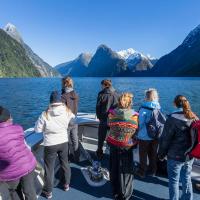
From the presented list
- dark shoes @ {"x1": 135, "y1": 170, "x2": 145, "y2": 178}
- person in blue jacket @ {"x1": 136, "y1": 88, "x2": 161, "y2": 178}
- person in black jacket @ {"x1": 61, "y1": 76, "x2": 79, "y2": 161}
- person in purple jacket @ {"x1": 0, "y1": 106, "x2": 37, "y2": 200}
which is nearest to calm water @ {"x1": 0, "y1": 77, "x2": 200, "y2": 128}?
person in black jacket @ {"x1": 61, "y1": 76, "x2": 79, "y2": 161}

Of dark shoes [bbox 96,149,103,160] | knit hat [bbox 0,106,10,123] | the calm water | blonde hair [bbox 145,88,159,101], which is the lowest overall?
the calm water

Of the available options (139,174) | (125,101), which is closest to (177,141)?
(125,101)

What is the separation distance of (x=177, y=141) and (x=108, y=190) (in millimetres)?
1909

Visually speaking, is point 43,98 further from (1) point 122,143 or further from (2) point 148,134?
(1) point 122,143

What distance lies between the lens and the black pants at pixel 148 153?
5.26m

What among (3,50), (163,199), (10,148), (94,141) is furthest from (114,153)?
(3,50)

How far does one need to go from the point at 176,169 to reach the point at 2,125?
2734 millimetres

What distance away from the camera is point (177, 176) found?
4.12 metres

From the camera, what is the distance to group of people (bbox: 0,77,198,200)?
3.36m

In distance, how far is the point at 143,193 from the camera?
4941mm

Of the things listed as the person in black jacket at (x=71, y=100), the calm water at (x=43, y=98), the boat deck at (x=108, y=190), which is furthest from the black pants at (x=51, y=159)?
the calm water at (x=43, y=98)

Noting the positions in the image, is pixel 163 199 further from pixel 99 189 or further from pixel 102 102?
pixel 102 102

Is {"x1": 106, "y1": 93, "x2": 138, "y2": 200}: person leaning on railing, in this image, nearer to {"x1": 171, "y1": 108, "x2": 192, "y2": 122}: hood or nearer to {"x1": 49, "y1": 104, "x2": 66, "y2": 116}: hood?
{"x1": 171, "y1": 108, "x2": 192, "y2": 122}: hood

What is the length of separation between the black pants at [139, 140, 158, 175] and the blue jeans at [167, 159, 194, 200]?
1032 millimetres
